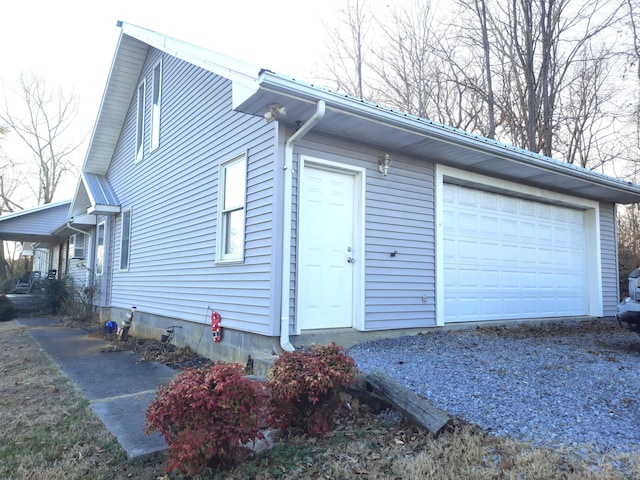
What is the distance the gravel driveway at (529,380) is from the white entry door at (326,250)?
0.62 metres

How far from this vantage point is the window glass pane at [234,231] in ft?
21.0

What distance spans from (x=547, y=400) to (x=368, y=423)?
151 cm

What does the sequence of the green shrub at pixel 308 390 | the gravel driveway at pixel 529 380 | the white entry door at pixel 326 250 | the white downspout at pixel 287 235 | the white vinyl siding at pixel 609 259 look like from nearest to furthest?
the gravel driveway at pixel 529 380, the green shrub at pixel 308 390, the white downspout at pixel 287 235, the white entry door at pixel 326 250, the white vinyl siding at pixel 609 259

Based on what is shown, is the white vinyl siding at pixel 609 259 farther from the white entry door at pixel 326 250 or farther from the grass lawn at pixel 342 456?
the grass lawn at pixel 342 456

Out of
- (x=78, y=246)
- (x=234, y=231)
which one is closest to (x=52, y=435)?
(x=234, y=231)

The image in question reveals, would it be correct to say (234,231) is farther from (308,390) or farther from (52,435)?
(308,390)

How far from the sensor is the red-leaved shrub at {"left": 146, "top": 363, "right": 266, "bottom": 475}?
9.57 ft

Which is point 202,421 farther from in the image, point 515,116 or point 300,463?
point 515,116

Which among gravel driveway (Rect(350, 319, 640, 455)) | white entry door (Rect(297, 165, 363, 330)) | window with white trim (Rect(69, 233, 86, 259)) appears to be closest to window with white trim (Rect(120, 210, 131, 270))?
window with white trim (Rect(69, 233, 86, 259))

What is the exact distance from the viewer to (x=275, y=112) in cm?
523

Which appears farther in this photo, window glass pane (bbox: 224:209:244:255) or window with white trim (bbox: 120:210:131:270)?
window with white trim (bbox: 120:210:131:270)

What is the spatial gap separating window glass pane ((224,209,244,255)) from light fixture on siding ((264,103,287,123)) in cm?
151

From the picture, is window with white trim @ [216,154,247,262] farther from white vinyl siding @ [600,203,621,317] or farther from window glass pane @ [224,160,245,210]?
white vinyl siding @ [600,203,621,317]

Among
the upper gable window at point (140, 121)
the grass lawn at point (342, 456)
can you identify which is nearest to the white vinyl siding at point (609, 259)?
the grass lawn at point (342, 456)
